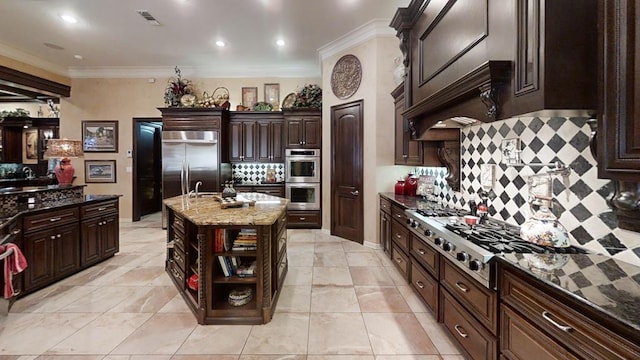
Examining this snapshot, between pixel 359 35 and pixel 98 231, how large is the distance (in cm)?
477

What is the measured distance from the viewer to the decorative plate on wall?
4797 mm

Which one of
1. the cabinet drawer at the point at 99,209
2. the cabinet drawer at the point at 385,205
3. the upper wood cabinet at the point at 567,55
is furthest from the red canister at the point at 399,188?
the cabinet drawer at the point at 99,209

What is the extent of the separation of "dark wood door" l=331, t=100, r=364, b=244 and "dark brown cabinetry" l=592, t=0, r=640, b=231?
354cm

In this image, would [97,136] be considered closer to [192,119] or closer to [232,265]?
[192,119]

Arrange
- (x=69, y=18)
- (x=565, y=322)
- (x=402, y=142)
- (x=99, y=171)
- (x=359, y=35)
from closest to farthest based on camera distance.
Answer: (x=565, y=322) < (x=402, y=142) < (x=69, y=18) < (x=359, y=35) < (x=99, y=171)

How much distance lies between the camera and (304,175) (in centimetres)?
570

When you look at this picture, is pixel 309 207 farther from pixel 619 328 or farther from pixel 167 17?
pixel 619 328

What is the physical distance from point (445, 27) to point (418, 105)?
64 centimetres

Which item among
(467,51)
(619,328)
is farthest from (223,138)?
(619,328)

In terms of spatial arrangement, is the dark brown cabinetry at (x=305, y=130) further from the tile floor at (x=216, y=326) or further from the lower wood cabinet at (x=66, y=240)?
the lower wood cabinet at (x=66, y=240)

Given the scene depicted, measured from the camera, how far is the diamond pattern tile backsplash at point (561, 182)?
1485mm

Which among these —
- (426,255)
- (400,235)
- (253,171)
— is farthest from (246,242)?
(253,171)

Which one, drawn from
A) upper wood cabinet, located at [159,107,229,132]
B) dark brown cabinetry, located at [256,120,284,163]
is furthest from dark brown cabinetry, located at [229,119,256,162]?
upper wood cabinet, located at [159,107,229,132]

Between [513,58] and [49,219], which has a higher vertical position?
[513,58]
